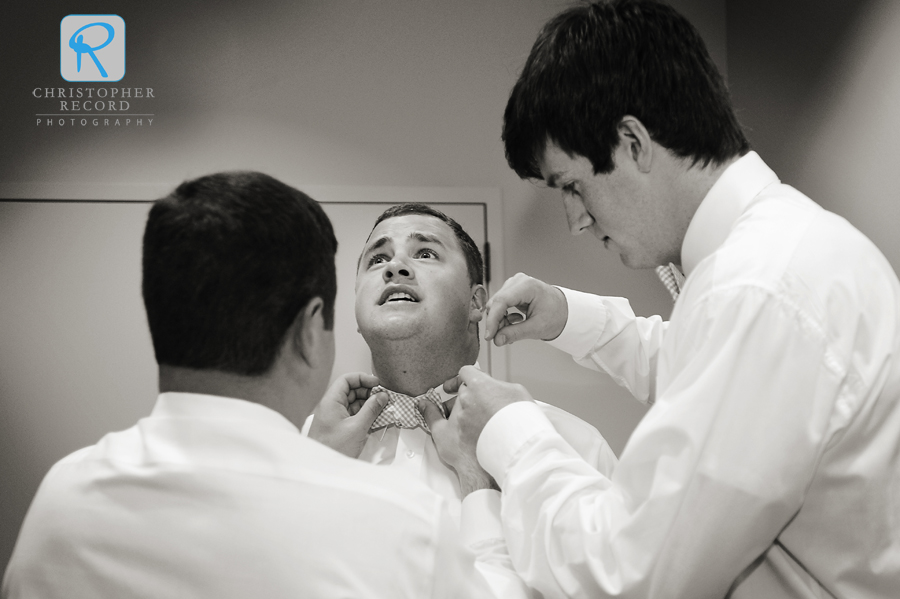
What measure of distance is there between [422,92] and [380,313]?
1599 millimetres

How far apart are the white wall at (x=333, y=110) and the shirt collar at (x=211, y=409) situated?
2.31m

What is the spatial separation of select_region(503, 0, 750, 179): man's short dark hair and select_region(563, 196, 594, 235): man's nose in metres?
0.09

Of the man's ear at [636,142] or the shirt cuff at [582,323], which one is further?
the shirt cuff at [582,323]

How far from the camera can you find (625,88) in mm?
1383

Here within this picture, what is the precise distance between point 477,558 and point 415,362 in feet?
2.29

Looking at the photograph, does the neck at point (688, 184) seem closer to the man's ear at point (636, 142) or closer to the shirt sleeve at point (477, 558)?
the man's ear at point (636, 142)

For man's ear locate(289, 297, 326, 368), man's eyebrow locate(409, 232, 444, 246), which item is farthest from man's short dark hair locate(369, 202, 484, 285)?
man's ear locate(289, 297, 326, 368)

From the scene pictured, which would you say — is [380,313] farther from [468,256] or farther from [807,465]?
[807,465]

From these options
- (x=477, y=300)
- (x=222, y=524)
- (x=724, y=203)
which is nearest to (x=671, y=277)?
(x=477, y=300)

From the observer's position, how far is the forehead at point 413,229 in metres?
2.17

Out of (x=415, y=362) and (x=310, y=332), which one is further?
(x=415, y=362)

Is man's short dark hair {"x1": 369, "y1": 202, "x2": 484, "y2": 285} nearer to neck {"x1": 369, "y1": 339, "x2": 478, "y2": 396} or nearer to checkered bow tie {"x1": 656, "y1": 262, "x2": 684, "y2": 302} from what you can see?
neck {"x1": 369, "y1": 339, "x2": 478, "y2": 396}

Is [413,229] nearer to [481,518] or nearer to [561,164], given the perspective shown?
[561,164]

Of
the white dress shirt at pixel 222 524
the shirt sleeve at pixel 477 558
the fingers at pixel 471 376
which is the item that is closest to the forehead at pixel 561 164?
the fingers at pixel 471 376
